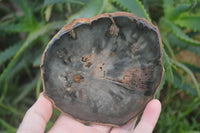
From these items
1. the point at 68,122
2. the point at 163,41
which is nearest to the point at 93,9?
the point at 163,41

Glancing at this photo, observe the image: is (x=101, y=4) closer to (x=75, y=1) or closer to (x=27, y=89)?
(x=75, y=1)

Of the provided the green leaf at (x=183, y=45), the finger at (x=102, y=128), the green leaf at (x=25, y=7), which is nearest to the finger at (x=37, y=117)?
the finger at (x=102, y=128)

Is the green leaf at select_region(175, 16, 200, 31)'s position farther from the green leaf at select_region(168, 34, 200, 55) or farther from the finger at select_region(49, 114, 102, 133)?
the finger at select_region(49, 114, 102, 133)

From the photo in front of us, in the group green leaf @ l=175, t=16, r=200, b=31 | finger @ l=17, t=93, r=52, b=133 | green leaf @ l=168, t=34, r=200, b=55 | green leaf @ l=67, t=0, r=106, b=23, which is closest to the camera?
finger @ l=17, t=93, r=52, b=133

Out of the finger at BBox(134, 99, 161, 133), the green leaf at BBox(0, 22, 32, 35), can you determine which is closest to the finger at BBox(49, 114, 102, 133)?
the finger at BBox(134, 99, 161, 133)

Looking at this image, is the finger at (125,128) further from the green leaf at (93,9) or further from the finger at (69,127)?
the green leaf at (93,9)

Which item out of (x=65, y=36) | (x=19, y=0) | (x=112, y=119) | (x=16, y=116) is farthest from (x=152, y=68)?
(x=16, y=116)

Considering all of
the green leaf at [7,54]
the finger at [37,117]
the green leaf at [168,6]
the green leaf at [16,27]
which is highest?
the green leaf at [168,6]
